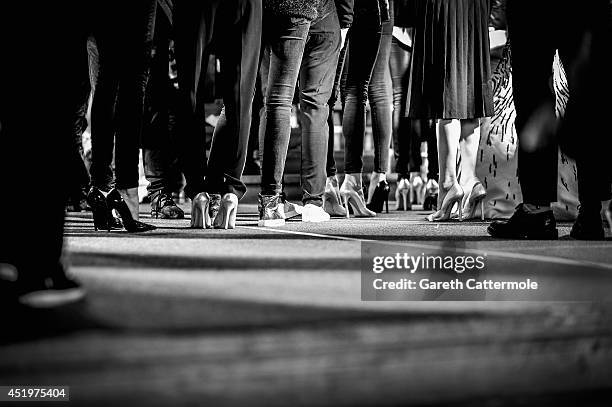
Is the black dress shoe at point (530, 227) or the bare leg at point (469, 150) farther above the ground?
the bare leg at point (469, 150)

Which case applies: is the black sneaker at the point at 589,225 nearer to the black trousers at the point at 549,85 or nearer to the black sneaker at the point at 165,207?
the black trousers at the point at 549,85

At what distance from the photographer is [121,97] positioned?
2.51 metres

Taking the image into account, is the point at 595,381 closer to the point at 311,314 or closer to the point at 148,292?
the point at 311,314

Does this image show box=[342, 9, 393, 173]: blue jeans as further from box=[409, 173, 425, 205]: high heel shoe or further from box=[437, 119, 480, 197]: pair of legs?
box=[409, 173, 425, 205]: high heel shoe

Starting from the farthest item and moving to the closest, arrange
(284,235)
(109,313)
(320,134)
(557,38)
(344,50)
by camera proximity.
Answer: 1. (344,50)
2. (320,134)
3. (284,235)
4. (557,38)
5. (109,313)

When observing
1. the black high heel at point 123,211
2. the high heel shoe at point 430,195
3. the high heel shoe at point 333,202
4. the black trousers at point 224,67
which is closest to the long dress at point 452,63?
the high heel shoe at point 333,202

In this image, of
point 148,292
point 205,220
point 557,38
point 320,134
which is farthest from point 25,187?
point 320,134

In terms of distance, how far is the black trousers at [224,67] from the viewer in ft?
8.54

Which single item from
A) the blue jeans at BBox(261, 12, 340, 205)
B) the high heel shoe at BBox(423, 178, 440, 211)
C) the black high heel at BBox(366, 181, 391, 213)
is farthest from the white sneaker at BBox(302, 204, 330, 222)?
the high heel shoe at BBox(423, 178, 440, 211)

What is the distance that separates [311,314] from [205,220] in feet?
5.57

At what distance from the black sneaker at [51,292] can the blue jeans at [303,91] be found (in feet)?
5.73

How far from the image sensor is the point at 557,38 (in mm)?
2184

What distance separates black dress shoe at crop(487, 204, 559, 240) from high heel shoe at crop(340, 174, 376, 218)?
4.77 feet

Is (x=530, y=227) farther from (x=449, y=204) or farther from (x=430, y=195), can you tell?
(x=430, y=195)
